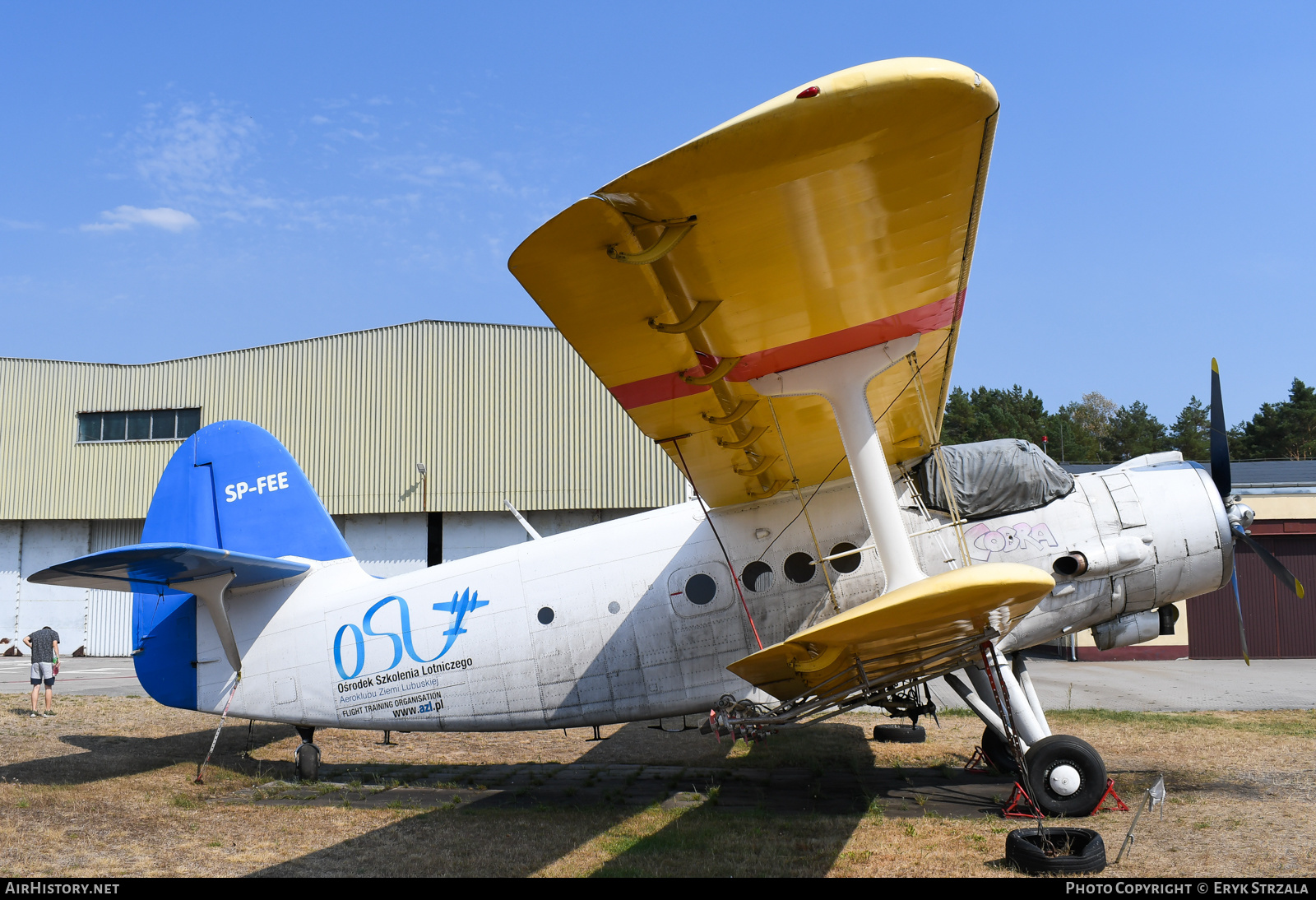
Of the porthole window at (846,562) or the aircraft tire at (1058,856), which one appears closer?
the aircraft tire at (1058,856)

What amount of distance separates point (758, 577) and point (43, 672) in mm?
12200

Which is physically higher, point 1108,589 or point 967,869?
point 1108,589

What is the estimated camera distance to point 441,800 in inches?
309

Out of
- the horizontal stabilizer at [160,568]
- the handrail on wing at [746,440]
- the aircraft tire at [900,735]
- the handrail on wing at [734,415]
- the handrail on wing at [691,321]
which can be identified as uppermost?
the handrail on wing at [691,321]

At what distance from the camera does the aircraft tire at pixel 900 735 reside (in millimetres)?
10734

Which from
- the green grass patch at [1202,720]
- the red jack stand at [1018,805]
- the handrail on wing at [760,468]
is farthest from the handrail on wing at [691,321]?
the green grass patch at [1202,720]

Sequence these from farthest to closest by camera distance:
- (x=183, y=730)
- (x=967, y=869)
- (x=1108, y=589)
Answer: (x=183, y=730) → (x=1108, y=589) → (x=967, y=869)

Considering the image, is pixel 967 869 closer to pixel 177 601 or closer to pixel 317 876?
pixel 317 876

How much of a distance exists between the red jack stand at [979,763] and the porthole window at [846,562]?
3268 mm

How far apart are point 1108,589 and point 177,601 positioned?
8.88 m

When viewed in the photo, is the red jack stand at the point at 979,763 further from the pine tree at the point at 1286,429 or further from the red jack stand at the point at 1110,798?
the pine tree at the point at 1286,429

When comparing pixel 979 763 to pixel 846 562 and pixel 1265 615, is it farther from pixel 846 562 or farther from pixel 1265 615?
pixel 1265 615
